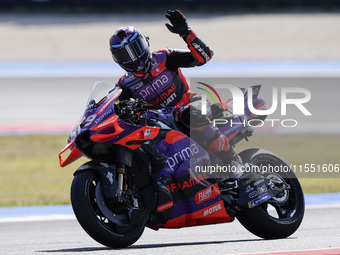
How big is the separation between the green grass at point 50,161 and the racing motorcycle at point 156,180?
3471mm

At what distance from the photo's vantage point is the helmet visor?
5375 millimetres

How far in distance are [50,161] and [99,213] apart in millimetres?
7499

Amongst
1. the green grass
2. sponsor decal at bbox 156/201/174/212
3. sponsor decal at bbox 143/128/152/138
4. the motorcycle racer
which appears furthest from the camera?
the green grass

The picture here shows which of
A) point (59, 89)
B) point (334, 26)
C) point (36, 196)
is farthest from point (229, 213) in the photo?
point (334, 26)

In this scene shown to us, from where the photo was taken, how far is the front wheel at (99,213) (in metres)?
4.82

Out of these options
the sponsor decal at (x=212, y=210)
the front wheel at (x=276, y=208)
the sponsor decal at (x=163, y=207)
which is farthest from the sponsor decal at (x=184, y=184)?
the front wheel at (x=276, y=208)

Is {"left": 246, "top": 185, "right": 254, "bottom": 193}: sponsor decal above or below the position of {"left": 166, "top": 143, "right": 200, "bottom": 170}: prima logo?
below

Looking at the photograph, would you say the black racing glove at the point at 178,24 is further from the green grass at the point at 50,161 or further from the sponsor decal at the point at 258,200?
the green grass at the point at 50,161

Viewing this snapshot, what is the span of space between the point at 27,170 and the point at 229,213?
21.1 ft

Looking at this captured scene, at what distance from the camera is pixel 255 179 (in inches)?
235

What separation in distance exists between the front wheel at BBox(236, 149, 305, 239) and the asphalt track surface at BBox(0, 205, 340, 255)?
11 centimetres

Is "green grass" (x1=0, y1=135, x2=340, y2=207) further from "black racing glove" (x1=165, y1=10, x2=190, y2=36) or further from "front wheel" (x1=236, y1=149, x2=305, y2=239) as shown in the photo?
"black racing glove" (x1=165, y1=10, x2=190, y2=36)

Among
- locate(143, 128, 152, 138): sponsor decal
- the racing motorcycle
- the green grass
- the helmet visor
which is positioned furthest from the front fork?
the green grass

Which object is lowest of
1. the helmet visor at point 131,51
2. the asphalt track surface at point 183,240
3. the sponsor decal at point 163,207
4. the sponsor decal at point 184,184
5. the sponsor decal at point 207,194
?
the asphalt track surface at point 183,240
